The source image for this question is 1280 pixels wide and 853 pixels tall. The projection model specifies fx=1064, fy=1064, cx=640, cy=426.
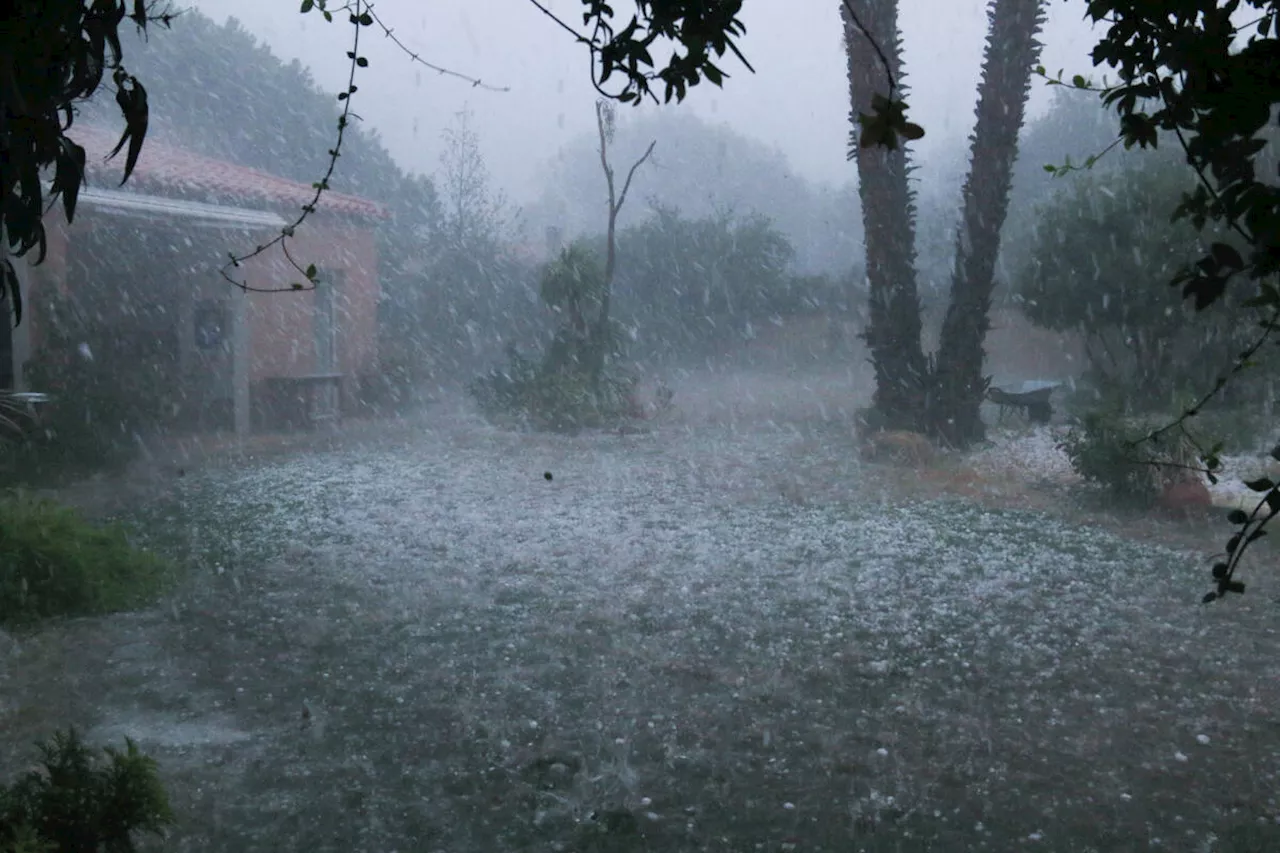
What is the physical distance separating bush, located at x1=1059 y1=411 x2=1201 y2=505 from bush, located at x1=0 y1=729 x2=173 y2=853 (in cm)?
639

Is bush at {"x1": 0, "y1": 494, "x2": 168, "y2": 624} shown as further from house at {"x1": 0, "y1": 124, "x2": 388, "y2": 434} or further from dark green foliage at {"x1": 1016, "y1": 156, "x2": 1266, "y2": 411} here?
dark green foliage at {"x1": 1016, "y1": 156, "x2": 1266, "y2": 411}

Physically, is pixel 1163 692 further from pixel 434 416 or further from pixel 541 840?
pixel 434 416

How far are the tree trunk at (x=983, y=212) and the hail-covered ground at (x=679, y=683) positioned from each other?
3.09 m

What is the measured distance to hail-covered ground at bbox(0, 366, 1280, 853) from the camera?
3.12 meters

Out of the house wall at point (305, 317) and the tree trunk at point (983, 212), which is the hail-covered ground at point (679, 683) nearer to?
the tree trunk at point (983, 212)

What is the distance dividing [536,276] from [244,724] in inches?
622

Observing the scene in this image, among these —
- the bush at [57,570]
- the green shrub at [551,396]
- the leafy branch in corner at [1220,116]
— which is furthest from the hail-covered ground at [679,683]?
the green shrub at [551,396]

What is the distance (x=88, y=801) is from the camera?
2.51 metres

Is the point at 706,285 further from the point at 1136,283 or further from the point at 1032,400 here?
the point at 1136,283

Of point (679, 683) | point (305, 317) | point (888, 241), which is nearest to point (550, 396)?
point (305, 317)

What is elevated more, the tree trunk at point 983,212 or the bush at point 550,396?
the tree trunk at point 983,212

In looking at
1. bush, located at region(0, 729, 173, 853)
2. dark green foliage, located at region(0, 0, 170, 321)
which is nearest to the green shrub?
bush, located at region(0, 729, 173, 853)

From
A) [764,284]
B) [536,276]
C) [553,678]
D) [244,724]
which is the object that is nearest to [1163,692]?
[553,678]

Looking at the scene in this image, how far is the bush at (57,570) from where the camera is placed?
499 centimetres
